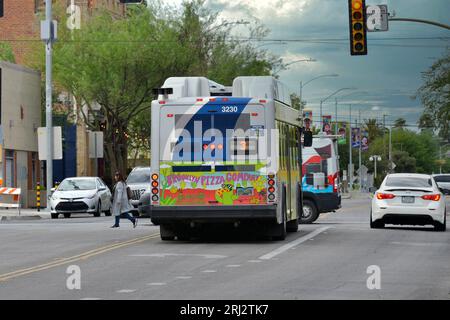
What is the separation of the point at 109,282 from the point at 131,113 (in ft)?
154

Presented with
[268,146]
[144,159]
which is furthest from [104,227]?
[144,159]

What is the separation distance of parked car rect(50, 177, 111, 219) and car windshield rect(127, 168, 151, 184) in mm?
1906

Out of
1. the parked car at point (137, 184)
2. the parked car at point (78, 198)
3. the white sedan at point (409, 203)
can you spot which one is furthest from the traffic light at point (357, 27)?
the parked car at point (78, 198)

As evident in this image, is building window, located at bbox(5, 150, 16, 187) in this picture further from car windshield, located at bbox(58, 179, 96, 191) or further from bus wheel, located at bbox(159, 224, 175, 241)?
bus wheel, located at bbox(159, 224, 175, 241)

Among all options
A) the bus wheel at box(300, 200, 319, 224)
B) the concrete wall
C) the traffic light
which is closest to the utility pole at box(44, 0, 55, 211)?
the concrete wall

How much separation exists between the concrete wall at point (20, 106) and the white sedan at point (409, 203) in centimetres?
2939

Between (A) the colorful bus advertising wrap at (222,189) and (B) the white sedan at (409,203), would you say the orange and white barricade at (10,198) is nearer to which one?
(B) the white sedan at (409,203)

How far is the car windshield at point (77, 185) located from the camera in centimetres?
4684

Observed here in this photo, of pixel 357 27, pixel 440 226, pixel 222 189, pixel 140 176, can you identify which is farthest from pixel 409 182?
pixel 140 176

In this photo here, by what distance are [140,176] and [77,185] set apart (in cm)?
315

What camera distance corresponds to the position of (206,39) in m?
69.2

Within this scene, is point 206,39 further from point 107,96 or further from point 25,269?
point 25,269

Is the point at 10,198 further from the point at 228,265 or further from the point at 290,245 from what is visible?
the point at 228,265

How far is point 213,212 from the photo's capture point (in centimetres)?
2473
